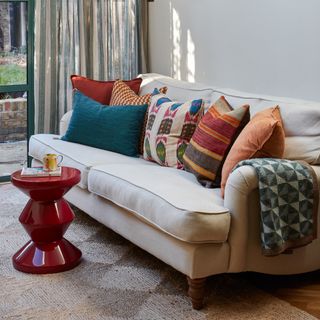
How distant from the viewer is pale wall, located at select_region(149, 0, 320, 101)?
368cm

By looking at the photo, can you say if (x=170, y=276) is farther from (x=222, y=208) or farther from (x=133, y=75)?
(x=133, y=75)

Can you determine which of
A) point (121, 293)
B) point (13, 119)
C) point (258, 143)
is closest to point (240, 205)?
point (258, 143)

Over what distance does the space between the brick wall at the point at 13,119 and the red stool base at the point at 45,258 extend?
6.04ft

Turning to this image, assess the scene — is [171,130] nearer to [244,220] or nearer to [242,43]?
[242,43]

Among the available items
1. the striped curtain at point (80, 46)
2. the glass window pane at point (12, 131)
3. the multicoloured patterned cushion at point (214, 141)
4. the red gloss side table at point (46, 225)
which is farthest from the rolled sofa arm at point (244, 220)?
the glass window pane at point (12, 131)

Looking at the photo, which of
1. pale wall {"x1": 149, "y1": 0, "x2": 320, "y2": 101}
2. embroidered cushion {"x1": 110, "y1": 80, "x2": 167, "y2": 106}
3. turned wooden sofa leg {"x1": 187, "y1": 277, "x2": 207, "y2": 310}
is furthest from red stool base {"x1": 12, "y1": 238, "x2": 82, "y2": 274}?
pale wall {"x1": 149, "y1": 0, "x2": 320, "y2": 101}

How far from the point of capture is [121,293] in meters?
3.00

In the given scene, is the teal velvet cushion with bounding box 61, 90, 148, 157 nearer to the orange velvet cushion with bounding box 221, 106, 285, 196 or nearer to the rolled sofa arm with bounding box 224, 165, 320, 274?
the orange velvet cushion with bounding box 221, 106, 285, 196

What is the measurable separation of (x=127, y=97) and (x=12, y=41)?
3.84ft

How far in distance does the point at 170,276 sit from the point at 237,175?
68 centimetres

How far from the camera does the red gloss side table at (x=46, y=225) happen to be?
318 cm

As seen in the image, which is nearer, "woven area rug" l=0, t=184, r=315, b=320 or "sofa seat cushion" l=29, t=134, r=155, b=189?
"woven area rug" l=0, t=184, r=315, b=320

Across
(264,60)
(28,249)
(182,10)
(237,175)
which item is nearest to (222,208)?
(237,175)

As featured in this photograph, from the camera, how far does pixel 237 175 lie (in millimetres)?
2793
